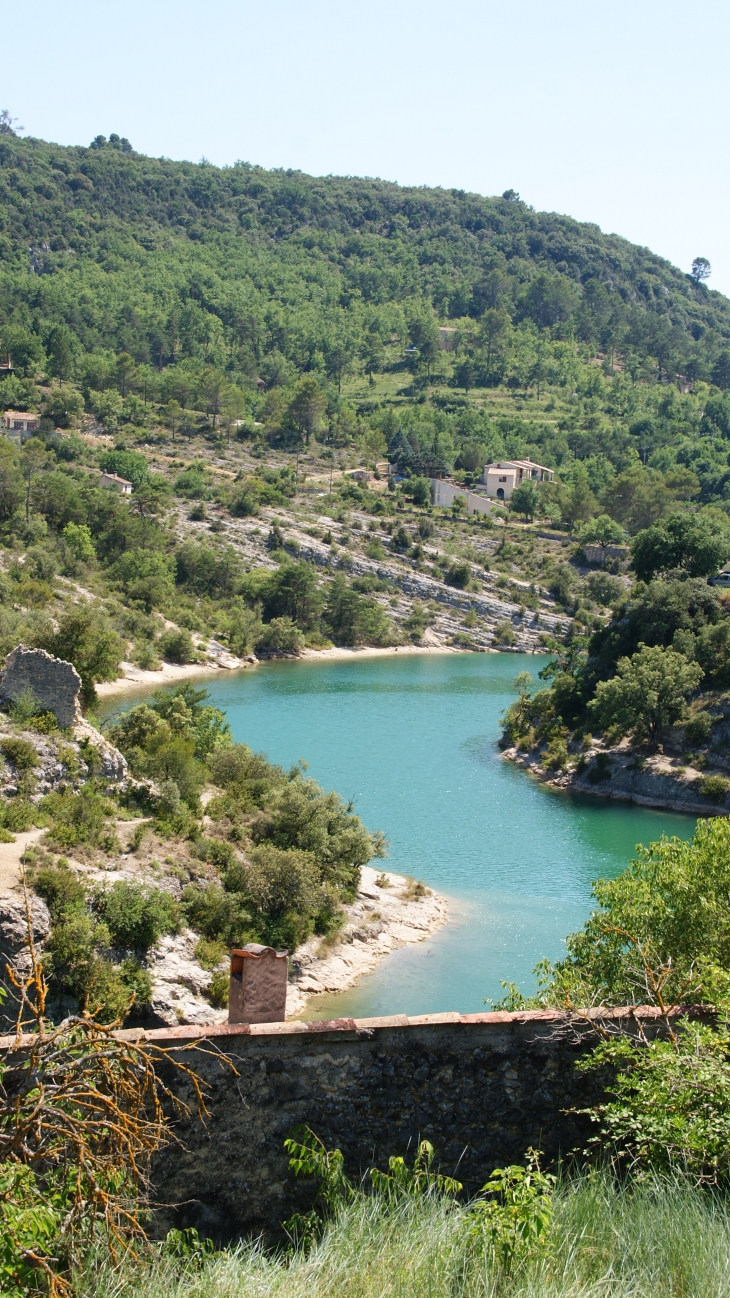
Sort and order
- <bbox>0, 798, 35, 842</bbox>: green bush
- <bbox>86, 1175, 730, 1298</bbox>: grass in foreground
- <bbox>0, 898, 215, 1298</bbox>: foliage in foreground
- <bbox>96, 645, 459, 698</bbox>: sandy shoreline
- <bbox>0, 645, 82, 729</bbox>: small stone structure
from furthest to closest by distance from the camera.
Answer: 1. <bbox>96, 645, 459, 698</bbox>: sandy shoreline
2. <bbox>0, 645, 82, 729</bbox>: small stone structure
3. <bbox>0, 798, 35, 842</bbox>: green bush
4. <bbox>86, 1175, 730, 1298</bbox>: grass in foreground
5. <bbox>0, 898, 215, 1298</bbox>: foliage in foreground

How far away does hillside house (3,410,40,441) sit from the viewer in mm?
84844

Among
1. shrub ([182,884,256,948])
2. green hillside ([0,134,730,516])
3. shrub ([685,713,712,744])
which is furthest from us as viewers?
green hillside ([0,134,730,516])

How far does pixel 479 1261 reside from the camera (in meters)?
6.14

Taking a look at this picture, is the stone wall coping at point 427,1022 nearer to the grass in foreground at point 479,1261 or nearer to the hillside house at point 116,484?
the grass in foreground at point 479,1261

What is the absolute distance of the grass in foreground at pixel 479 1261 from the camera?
233 inches

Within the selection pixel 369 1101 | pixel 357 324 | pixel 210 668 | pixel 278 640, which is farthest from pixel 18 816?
pixel 357 324

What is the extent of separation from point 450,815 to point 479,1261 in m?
32.1

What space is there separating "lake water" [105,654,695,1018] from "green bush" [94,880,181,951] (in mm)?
3647

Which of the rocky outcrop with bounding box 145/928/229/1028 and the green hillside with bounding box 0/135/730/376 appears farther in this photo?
the green hillside with bounding box 0/135/730/376

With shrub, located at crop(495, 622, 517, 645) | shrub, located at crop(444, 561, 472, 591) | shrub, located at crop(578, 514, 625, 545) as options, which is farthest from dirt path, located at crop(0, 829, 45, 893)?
shrub, located at crop(578, 514, 625, 545)

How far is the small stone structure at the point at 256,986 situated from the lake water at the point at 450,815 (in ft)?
35.6

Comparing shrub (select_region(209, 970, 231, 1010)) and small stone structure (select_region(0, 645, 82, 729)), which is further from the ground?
small stone structure (select_region(0, 645, 82, 729))

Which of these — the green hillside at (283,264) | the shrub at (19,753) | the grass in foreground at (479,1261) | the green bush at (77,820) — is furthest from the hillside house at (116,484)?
the grass in foreground at (479,1261)

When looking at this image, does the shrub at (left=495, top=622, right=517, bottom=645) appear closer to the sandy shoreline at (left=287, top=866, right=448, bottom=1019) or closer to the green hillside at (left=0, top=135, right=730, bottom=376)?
the green hillside at (left=0, top=135, right=730, bottom=376)
